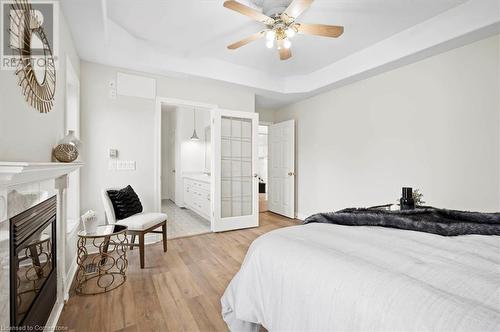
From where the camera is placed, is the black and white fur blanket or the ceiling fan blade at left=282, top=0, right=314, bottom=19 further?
the ceiling fan blade at left=282, top=0, right=314, bottom=19

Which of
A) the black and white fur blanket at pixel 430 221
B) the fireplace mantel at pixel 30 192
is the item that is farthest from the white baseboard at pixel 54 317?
the black and white fur blanket at pixel 430 221

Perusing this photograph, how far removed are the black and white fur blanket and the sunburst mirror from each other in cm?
188

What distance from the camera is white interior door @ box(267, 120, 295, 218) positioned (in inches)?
185

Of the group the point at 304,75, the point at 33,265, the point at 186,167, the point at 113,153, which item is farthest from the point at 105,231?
the point at 186,167

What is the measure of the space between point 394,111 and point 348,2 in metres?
1.62

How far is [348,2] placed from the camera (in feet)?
7.31

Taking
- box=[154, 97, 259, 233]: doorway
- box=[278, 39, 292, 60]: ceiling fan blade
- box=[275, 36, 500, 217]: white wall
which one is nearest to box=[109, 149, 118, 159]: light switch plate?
box=[154, 97, 259, 233]: doorway

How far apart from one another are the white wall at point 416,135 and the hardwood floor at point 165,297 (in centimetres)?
216

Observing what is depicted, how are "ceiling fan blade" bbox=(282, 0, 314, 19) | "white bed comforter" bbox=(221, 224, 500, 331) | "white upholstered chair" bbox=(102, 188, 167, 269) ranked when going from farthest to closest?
1. "white upholstered chair" bbox=(102, 188, 167, 269)
2. "ceiling fan blade" bbox=(282, 0, 314, 19)
3. "white bed comforter" bbox=(221, 224, 500, 331)

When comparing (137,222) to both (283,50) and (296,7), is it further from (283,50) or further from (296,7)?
(296,7)

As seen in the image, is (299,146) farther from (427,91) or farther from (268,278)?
(268,278)

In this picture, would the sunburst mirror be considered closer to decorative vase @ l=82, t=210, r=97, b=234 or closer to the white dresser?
decorative vase @ l=82, t=210, r=97, b=234

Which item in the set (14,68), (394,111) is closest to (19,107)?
(14,68)

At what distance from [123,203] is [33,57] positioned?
165 cm
